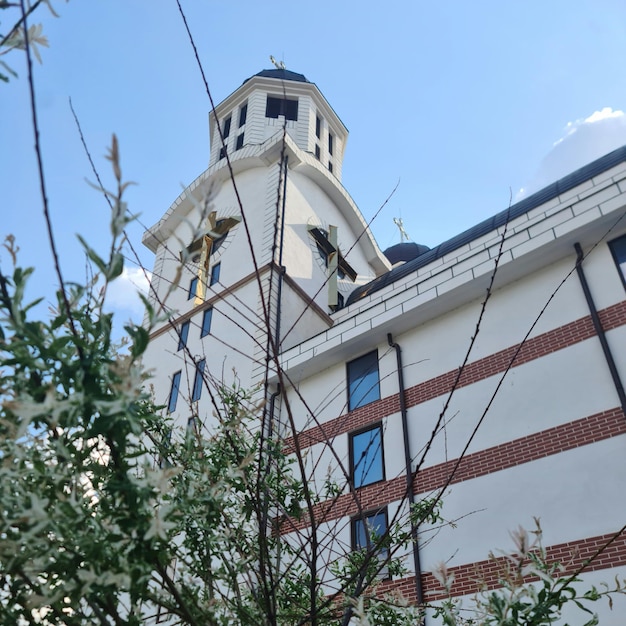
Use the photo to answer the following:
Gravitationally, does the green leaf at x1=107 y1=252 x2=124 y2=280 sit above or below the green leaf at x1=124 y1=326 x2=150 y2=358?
above

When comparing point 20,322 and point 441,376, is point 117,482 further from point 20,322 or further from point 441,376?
point 441,376

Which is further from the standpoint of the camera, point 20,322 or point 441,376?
point 441,376

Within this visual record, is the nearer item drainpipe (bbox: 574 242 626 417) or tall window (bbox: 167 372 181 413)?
drainpipe (bbox: 574 242 626 417)

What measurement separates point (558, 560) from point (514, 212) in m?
10.3

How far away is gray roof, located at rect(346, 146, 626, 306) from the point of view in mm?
15203

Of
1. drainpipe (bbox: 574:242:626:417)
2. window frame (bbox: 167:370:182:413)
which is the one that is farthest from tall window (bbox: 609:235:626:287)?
window frame (bbox: 167:370:182:413)

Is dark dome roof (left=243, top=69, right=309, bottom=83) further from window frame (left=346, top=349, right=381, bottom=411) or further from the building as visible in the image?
window frame (left=346, top=349, right=381, bottom=411)

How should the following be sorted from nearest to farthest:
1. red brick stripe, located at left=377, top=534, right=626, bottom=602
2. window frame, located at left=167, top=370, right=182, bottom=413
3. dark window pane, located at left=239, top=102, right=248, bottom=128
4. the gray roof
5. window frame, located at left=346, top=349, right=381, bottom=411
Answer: red brick stripe, located at left=377, top=534, right=626, bottom=602 → window frame, located at left=346, top=349, right=381, bottom=411 → the gray roof → window frame, located at left=167, top=370, right=182, bottom=413 → dark window pane, located at left=239, top=102, right=248, bottom=128

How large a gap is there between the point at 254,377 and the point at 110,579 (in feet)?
42.2

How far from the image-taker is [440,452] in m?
11.3

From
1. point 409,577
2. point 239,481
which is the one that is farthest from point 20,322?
point 409,577

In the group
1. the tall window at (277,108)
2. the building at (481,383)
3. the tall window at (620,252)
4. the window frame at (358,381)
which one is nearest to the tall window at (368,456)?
the building at (481,383)

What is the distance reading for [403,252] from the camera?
36.2 metres

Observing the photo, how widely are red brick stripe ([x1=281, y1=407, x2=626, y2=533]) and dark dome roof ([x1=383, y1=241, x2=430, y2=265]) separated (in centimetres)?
2496
